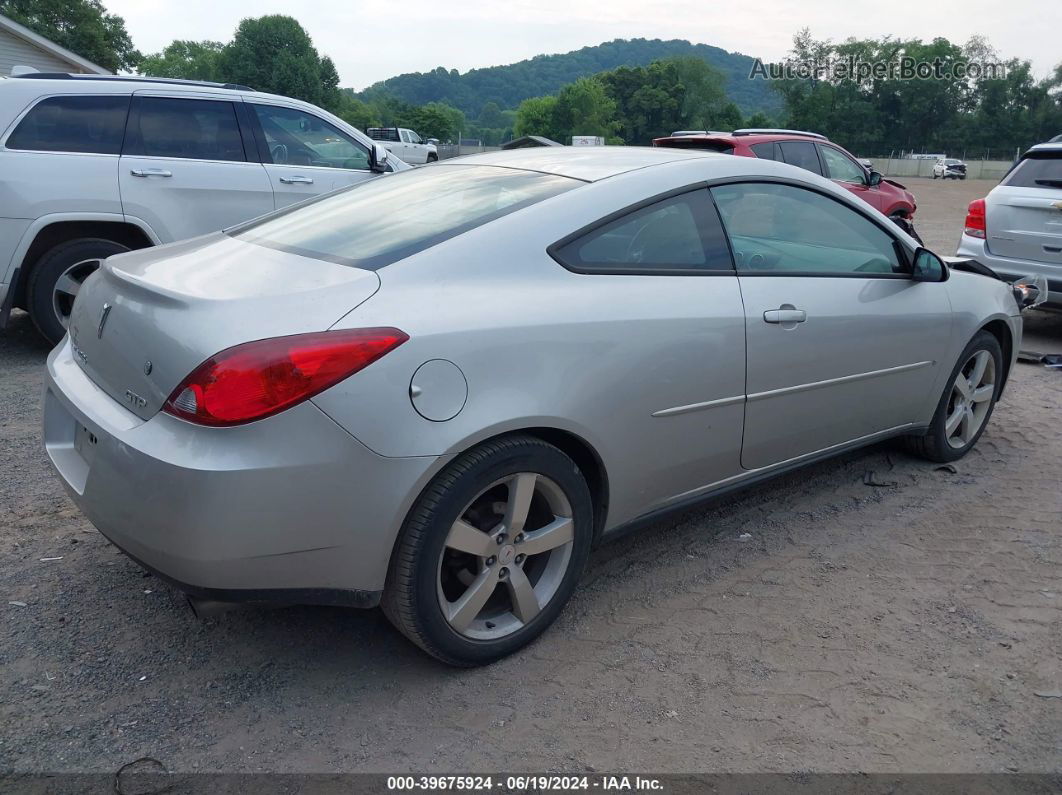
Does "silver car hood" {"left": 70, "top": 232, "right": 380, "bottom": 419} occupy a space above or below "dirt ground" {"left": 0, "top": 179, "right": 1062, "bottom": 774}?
above


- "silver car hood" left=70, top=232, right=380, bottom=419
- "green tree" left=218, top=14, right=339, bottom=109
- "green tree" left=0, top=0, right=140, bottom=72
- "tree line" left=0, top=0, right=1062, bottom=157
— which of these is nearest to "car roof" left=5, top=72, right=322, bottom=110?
"silver car hood" left=70, top=232, right=380, bottom=419

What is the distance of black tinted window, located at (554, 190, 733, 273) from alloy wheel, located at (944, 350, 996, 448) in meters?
1.91

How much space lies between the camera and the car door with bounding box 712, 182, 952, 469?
3.37 m

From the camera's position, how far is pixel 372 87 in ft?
534

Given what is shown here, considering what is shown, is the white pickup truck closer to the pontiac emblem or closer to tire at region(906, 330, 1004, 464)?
tire at region(906, 330, 1004, 464)

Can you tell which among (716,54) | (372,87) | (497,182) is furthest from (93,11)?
(716,54)

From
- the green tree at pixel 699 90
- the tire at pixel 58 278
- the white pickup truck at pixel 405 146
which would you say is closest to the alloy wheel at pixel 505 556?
the tire at pixel 58 278

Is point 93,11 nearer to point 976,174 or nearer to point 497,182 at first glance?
point 497,182

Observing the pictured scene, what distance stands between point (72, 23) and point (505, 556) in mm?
52862

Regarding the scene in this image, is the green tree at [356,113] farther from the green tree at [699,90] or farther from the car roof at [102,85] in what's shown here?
the car roof at [102,85]

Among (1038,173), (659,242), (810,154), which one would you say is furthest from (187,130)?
(810,154)

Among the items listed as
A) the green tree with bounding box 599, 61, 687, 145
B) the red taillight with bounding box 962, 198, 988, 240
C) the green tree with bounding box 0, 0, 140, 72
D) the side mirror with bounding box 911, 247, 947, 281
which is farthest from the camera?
the green tree with bounding box 599, 61, 687, 145

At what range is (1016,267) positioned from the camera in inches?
293

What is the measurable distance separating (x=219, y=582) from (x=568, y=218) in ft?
5.07
